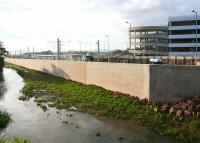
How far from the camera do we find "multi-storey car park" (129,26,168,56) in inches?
5486

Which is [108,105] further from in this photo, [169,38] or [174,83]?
[169,38]

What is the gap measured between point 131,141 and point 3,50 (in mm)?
63159

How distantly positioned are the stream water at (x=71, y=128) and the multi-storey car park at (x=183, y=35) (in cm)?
9051

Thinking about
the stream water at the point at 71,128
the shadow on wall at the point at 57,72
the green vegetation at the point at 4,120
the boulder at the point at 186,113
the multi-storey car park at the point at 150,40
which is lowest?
the stream water at the point at 71,128

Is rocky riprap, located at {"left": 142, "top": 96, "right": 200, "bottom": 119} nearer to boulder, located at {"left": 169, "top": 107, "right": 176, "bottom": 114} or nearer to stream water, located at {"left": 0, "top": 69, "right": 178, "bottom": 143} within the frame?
boulder, located at {"left": 169, "top": 107, "right": 176, "bottom": 114}

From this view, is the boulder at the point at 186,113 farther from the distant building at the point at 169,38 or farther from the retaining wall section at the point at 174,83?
the distant building at the point at 169,38

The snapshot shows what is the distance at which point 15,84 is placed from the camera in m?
68.1

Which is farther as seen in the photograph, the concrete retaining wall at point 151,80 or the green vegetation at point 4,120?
the concrete retaining wall at point 151,80

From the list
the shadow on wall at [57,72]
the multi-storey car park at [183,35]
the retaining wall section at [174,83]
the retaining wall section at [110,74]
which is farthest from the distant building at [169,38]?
the retaining wall section at [174,83]

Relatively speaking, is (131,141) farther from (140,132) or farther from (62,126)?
(62,126)

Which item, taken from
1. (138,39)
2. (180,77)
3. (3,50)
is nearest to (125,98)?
(180,77)

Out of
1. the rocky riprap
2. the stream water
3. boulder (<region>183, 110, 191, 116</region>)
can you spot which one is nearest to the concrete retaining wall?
the rocky riprap

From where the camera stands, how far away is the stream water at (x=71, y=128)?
3042 cm

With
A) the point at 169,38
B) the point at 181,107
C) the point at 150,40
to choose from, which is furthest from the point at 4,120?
the point at 150,40
